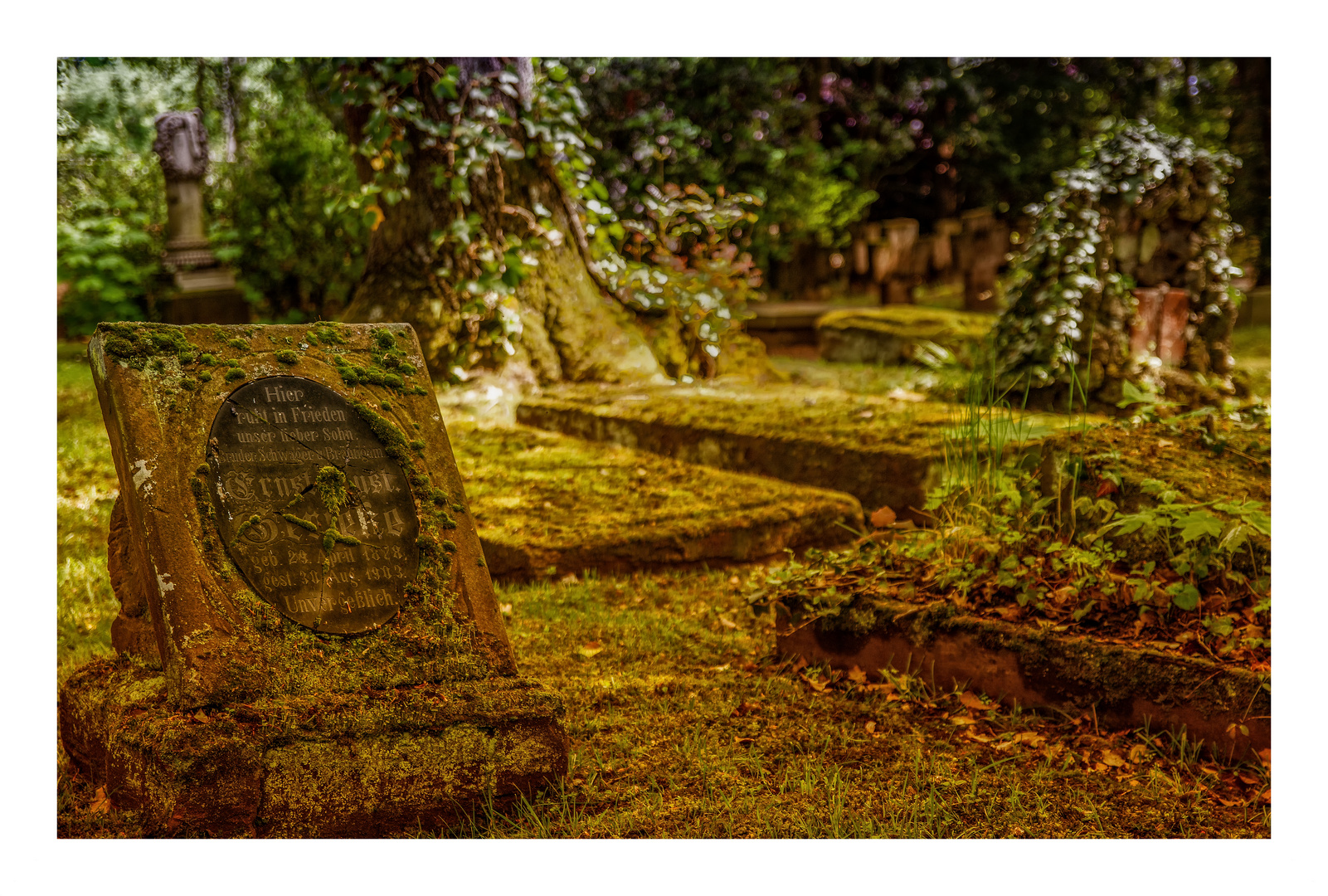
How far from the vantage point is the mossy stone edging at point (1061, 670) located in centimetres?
264

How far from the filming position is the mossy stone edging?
2641 mm

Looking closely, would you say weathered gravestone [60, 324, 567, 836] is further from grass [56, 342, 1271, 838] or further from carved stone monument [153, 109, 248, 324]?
carved stone monument [153, 109, 248, 324]

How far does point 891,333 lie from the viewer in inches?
390

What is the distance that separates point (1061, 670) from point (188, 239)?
10168 mm

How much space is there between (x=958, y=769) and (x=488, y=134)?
498 cm

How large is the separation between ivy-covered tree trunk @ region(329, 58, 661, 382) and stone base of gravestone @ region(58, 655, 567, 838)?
4.35 m

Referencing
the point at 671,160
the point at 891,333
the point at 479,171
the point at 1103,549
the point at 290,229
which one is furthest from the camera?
the point at 671,160

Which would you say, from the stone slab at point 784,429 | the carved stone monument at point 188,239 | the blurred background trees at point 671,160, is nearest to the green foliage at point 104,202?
the blurred background trees at point 671,160

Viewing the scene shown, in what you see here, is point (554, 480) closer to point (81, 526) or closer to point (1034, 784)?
point (81, 526)

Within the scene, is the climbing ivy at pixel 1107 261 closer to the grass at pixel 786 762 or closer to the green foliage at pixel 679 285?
the green foliage at pixel 679 285

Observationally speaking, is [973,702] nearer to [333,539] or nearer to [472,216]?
[333,539]

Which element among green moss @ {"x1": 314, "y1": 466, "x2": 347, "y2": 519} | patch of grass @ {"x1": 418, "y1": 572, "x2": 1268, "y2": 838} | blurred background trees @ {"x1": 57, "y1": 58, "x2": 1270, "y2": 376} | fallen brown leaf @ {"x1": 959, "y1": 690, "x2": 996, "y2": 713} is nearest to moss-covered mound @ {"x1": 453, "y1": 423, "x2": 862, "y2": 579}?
patch of grass @ {"x1": 418, "y1": 572, "x2": 1268, "y2": 838}

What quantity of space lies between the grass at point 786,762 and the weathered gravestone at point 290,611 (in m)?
0.18

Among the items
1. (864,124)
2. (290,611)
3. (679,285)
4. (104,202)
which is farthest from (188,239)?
(290,611)
